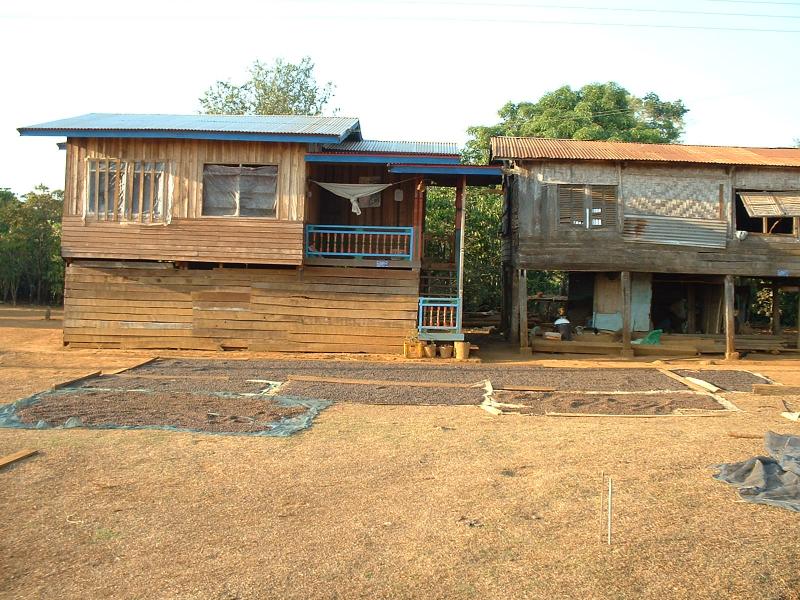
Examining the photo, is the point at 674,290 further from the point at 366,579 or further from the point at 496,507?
the point at 366,579

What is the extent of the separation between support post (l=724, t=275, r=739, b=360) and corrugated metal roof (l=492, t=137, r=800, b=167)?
9.88 feet

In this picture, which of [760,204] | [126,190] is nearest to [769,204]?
[760,204]

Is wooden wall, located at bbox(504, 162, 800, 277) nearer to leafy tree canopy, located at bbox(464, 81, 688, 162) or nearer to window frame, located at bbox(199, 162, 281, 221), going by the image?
window frame, located at bbox(199, 162, 281, 221)

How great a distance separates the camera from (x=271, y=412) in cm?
931

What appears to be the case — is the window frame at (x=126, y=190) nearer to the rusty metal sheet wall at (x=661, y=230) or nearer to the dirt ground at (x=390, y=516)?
the dirt ground at (x=390, y=516)

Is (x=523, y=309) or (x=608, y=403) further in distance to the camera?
(x=523, y=309)

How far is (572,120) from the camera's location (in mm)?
28297

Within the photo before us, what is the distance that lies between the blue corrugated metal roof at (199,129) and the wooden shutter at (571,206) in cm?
551

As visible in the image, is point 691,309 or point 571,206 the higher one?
point 571,206

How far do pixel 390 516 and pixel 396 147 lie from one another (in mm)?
13382

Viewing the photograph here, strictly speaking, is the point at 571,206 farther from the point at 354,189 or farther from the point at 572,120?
the point at 572,120

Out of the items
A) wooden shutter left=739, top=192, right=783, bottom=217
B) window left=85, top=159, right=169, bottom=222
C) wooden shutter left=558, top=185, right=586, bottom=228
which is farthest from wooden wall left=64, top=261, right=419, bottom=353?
wooden shutter left=739, top=192, right=783, bottom=217

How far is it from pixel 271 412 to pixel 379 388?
2.60 metres

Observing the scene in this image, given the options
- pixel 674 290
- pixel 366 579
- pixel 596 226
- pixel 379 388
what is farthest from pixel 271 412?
pixel 674 290
